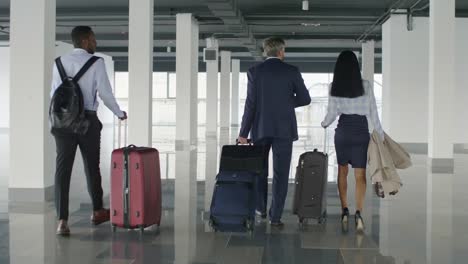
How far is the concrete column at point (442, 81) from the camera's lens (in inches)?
480

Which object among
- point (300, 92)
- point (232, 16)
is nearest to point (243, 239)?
point (300, 92)

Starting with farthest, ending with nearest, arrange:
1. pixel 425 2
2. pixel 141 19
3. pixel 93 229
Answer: pixel 425 2, pixel 141 19, pixel 93 229

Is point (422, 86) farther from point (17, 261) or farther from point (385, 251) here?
point (17, 261)

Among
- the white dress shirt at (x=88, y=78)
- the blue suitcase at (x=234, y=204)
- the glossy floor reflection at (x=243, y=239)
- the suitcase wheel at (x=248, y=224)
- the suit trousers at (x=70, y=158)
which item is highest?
the white dress shirt at (x=88, y=78)

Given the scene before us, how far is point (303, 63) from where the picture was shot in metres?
35.1

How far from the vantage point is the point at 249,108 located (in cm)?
556

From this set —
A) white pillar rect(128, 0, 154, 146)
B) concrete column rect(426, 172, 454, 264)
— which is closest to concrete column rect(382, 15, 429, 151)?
concrete column rect(426, 172, 454, 264)

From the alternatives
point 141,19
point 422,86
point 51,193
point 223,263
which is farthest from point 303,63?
point 223,263

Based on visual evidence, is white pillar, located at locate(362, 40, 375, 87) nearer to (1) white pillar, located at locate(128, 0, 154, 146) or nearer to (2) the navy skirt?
(1) white pillar, located at locate(128, 0, 154, 146)

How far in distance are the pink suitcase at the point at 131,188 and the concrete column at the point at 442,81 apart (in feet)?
28.0

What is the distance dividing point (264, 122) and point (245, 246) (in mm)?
1253

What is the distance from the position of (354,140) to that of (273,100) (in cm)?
81

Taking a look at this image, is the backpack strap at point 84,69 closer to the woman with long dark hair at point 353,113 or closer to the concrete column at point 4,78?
the woman with long dark hair at point 353,113

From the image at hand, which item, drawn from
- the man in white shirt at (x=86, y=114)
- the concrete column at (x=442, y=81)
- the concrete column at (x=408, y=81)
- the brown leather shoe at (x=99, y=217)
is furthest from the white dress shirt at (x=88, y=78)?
the concrete column at (x=408, y=81)
